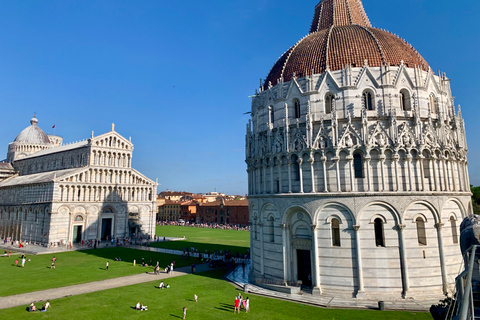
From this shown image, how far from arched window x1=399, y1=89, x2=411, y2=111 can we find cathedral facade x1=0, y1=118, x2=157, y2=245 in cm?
5262

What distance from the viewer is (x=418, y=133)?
89.3 ft

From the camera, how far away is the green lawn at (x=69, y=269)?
31109mm

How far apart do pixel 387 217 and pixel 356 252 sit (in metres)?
3.69

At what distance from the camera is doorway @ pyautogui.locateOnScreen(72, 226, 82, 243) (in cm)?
5853

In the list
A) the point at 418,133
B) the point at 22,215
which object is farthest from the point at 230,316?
the point at 22,215

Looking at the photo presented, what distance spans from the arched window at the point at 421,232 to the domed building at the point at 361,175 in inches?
3.0

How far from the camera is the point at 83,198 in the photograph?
59.6 metres

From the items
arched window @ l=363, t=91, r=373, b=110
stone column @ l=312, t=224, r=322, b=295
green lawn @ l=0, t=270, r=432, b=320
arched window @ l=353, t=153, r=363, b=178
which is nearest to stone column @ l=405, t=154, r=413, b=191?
arched window @ l=353, t=153, r=363, b=178

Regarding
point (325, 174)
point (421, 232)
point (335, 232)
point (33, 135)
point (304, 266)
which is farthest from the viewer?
point (33, 135)

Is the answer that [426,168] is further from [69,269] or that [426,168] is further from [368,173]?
[69,269]

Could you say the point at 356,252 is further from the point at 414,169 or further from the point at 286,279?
the point at 414,169

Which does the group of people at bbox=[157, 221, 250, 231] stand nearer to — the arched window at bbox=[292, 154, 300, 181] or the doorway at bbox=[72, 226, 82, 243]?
the doorway at bbox=[72, 226, 82, 243]

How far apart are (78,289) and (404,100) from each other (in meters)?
33.1

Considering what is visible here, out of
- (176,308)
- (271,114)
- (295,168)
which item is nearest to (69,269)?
(176,308)
